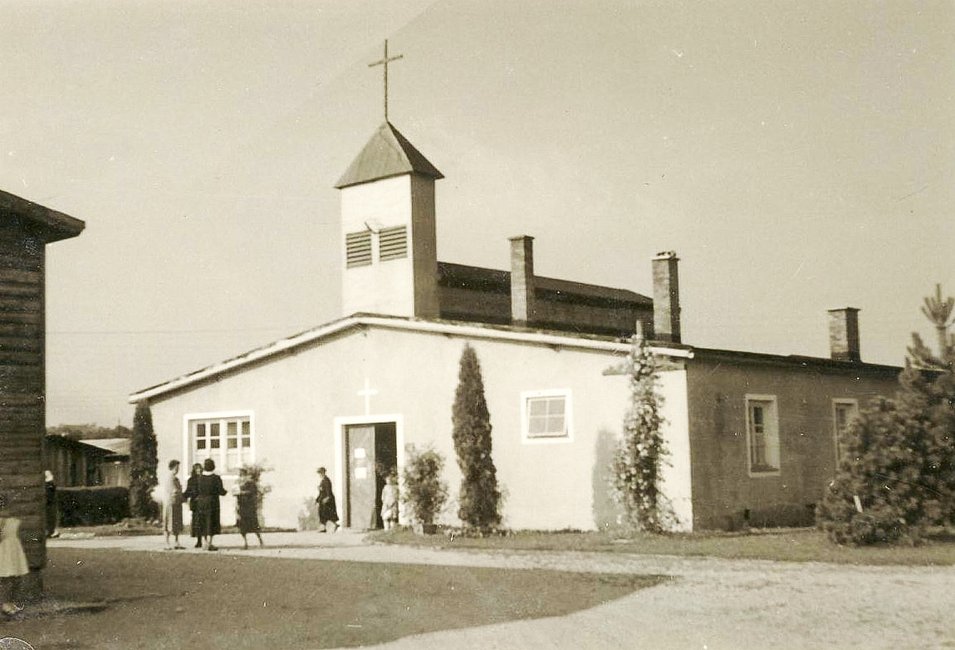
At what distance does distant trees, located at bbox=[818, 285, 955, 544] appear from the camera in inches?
613

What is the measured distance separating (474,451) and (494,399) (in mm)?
1574

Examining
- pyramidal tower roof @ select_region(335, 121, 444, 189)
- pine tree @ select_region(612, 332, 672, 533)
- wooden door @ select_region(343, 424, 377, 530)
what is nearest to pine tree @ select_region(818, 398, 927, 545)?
pine tree @ select_region(612, 332, 672, 533)

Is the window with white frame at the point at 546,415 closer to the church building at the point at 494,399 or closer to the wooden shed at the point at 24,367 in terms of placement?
the church building at the point at 494,399

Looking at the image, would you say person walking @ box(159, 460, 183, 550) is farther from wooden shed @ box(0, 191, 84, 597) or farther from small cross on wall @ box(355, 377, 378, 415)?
wooden shed @ box(0, 191, 84, 597)

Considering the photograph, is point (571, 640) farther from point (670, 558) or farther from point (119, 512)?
point (119, 512)

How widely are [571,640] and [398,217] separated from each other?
715 inches

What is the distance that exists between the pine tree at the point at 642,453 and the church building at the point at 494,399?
0.56 m

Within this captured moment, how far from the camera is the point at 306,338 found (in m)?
23.7

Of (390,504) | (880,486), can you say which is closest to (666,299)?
(880,486)

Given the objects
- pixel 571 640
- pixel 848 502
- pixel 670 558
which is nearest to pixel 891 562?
pixel 848 502

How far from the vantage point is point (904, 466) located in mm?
15773

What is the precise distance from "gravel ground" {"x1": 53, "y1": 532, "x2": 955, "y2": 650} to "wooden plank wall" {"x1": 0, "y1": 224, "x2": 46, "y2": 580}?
4.95m

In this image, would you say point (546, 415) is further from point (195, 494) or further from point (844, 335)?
point (844, 335)

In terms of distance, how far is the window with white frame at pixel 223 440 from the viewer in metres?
24.7
